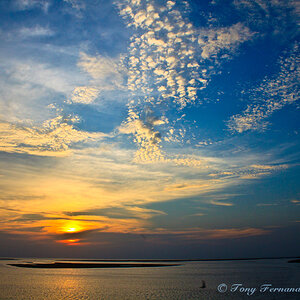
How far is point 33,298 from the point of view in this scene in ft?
136

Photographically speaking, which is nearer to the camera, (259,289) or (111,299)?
(111,299)

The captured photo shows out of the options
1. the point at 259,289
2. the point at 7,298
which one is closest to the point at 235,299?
the point at 259,289

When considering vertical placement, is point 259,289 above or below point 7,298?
below

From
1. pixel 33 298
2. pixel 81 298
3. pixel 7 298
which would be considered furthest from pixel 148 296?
pixel 7 298

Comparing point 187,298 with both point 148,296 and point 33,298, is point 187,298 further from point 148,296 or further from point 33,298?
point 33,298

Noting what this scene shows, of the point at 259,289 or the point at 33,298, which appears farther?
the point at 259,289

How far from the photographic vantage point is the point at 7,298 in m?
39.8

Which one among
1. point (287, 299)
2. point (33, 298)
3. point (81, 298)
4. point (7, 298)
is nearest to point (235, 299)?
point (287, 299)

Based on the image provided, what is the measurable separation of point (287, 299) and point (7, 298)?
44.4 meters

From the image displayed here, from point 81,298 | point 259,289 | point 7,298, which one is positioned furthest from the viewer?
point 259,289

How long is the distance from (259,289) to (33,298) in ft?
142

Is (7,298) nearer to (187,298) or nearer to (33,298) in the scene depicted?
(33,298)

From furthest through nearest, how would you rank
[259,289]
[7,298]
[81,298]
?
[259,289], [81,298], [7,298]

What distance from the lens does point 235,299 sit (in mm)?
43188
